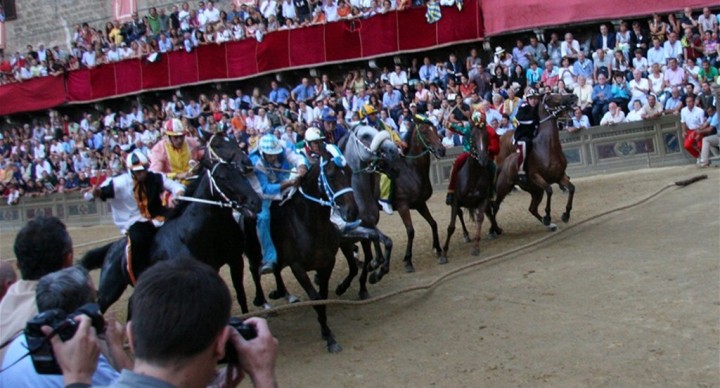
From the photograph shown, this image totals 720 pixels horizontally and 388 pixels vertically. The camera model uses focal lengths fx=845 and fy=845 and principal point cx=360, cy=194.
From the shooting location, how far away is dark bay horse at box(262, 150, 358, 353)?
361 inches

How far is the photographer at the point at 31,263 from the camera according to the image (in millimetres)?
3809

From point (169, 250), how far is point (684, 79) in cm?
1398

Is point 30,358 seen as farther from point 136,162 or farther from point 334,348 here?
point 334,348

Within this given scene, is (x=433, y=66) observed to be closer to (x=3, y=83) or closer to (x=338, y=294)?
(x=338, y=294)

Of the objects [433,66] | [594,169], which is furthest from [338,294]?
[433,66]

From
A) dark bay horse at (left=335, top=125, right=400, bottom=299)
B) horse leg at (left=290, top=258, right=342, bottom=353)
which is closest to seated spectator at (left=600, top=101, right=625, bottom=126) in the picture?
dark bay horse at (left=335, top=125, right=400, bottom=299)

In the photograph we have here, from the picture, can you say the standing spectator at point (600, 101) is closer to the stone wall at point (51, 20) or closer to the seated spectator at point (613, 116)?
the seated spectator at point (613, 116)

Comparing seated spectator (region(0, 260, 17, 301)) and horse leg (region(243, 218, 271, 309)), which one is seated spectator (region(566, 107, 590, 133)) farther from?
seated spectator (region(0, 260, 17, 301))

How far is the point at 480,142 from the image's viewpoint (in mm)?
12742

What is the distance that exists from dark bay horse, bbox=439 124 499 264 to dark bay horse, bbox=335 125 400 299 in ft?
6.26

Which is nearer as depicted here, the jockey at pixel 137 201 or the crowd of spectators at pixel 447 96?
the jockey at pixel 137 201

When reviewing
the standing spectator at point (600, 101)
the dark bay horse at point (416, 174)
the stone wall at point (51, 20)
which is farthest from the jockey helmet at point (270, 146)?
the stone wall at point (51, 20)

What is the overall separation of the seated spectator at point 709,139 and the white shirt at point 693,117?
0.20 metres

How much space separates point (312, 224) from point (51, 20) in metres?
32.4
